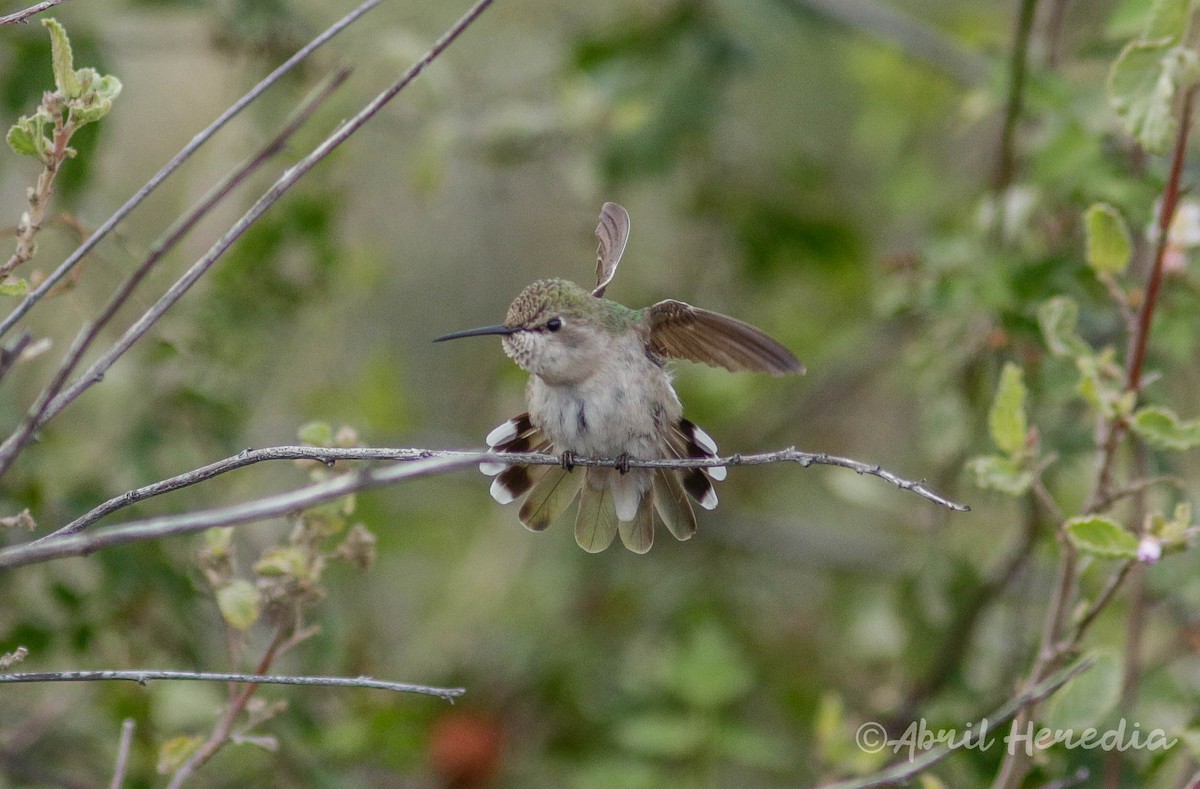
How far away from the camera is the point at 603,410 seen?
9.23 feet

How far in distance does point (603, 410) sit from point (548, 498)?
10.0 inches

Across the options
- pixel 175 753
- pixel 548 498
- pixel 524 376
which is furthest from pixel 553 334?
pixel 524 376

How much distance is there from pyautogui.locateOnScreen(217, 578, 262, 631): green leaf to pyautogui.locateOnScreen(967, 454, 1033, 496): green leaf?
53.1 inches

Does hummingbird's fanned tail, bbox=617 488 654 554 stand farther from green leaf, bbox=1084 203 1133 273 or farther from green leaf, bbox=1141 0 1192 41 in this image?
green leaf, bbox=1141 0 1192 41

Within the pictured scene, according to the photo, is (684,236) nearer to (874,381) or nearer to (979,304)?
(874,381)

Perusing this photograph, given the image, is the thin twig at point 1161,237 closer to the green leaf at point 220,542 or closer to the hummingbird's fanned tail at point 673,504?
the hummingbird's fanned tail at point 673,504

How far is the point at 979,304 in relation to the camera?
316 cm

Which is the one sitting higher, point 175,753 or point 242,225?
point 242,225

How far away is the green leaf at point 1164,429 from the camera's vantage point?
7.18 ft

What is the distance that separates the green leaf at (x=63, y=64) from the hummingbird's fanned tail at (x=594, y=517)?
1.40m

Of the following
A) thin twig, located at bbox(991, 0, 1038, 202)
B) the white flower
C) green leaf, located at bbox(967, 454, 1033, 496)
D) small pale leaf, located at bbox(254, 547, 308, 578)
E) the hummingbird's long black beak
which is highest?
thin twig, located at bbox(991, 0, 1038, 202)

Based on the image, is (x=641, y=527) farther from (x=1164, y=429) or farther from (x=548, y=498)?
(x=1164, y=429)

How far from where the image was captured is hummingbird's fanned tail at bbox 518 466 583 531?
2.68m

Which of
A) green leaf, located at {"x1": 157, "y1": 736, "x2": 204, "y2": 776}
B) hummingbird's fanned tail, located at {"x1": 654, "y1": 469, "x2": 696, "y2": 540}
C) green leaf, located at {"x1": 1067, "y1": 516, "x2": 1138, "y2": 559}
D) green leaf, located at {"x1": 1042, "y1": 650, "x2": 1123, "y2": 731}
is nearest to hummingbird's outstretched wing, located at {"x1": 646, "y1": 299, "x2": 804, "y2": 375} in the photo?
hummingbird's fanned tail, located at {"x1": 654, "y1": 469, "x2": 696, "y2": 540}
